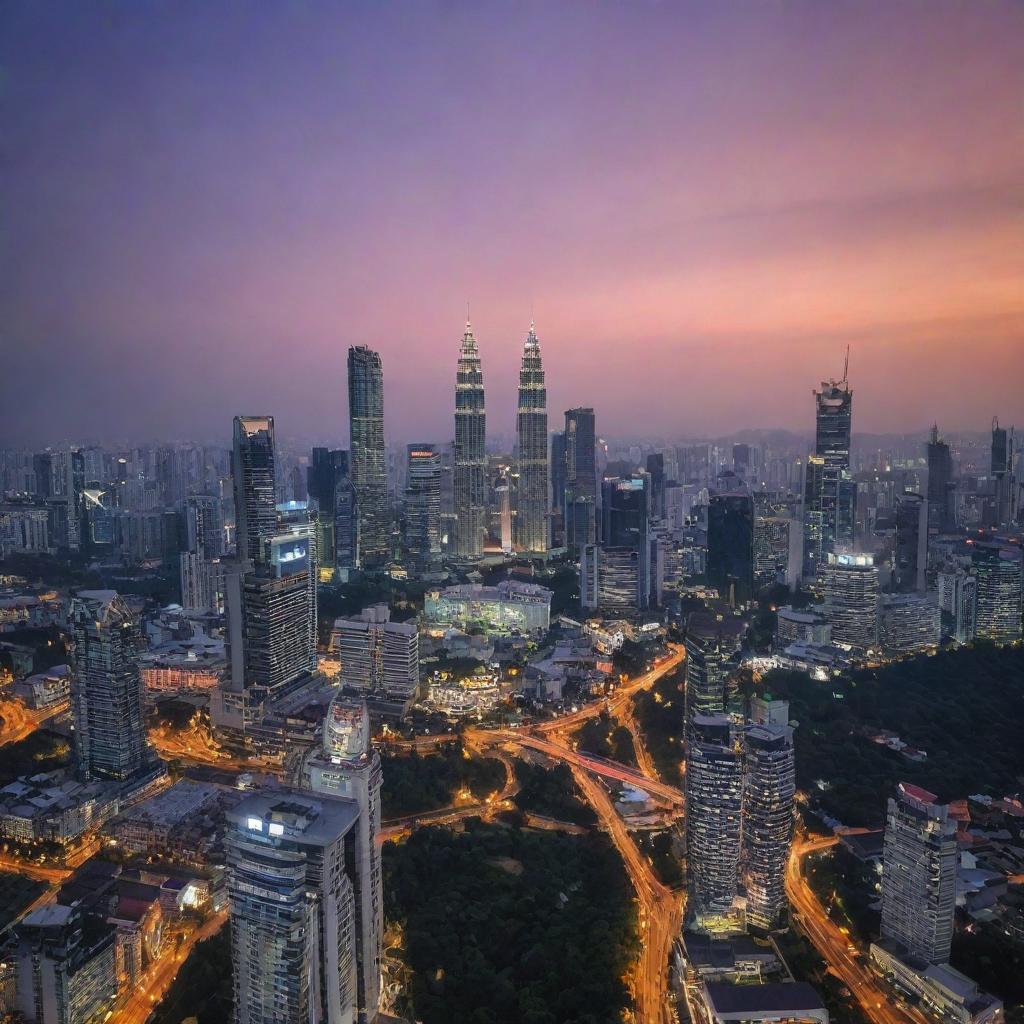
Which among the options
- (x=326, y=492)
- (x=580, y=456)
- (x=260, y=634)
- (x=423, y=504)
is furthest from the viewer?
(x=580, y=456)

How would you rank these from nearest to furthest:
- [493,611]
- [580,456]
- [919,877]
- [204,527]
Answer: [919,877]
[493,611]
[204,527]
[580,456]

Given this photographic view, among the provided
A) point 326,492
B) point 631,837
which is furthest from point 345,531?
point 631,837

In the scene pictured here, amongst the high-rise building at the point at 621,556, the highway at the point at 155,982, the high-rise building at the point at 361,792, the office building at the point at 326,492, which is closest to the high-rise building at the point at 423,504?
the office building at the point at 326,492

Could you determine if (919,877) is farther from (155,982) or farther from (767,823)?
(155,982)

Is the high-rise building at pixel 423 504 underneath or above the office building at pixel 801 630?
above

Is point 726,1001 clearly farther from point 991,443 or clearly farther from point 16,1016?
point 991,443

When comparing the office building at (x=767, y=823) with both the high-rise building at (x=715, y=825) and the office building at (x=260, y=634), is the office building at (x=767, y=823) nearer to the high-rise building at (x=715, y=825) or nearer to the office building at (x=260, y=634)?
the high-rise building at (x=715, y=825)

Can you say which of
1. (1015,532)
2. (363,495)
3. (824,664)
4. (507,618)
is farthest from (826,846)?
(363,495)
